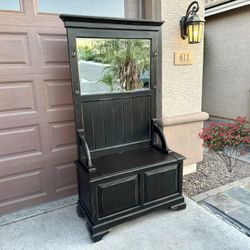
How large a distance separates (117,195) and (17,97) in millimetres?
1288

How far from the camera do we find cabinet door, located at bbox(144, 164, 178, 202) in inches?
78.1

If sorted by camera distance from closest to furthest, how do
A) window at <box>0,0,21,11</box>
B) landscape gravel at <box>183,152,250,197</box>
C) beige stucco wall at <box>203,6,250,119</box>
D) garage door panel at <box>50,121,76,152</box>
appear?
1. window at <box>0,0,21,11</box>
2. garage door panel at <box>50,121,76,152</box>
3. landscape gravel at <box>183,152,250,197</box>
4. beige stucco wall at <box>203,6,250,119</box>

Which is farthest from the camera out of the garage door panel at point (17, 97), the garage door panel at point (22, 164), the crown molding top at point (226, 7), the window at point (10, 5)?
the crown molding top at point (226, 7)

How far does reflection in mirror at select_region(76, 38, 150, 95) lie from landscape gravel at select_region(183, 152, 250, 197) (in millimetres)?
1352

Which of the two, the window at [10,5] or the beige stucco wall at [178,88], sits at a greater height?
the window at [10,5]

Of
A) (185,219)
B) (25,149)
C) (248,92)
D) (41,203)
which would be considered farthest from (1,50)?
(248,92)

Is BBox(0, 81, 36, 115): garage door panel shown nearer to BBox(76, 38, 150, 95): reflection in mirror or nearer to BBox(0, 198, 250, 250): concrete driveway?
BBox(76, 38, 150, 95): reflection in mirror

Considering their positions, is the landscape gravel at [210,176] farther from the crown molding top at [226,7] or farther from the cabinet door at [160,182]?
the crown molding top at [226,7]

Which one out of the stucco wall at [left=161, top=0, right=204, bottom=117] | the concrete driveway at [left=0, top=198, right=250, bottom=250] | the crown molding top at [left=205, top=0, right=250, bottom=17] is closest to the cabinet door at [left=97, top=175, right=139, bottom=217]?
the concrete driveway at [left=0, top=198, right=250, bottom=250]

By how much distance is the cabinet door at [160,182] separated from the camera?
198 centimetres

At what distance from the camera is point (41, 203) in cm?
237

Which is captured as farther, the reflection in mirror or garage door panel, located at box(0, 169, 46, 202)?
garage door panel, located at box(0, 169, 46, 202)

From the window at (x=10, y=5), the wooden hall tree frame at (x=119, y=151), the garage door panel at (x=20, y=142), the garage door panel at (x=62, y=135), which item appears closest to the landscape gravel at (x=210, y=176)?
the wooden hall tree frame at (x=119, y=151)

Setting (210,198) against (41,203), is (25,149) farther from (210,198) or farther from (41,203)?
(210,198)
